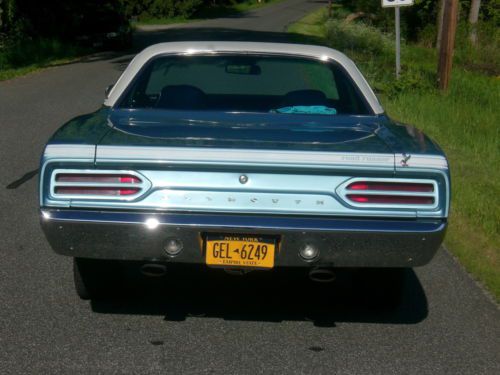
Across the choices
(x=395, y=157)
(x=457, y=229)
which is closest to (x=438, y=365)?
(x=395, y=157)

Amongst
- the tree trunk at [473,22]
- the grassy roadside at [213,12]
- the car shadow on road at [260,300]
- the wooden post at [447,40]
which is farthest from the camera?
the grassy roadside at [213,12]

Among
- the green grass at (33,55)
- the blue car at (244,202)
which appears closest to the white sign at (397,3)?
the green grass at (33,55)

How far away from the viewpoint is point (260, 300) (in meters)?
5.70

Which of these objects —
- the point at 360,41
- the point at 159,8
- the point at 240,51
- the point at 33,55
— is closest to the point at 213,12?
the point at 159,8

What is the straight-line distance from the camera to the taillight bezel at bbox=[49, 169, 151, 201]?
4578mm

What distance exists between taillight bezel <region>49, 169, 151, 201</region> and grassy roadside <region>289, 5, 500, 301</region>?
97.4 inches

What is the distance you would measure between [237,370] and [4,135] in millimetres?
8660

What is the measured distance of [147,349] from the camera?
4.76m

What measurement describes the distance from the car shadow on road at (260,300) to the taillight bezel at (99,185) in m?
0.98

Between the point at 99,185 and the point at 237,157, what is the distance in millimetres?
680

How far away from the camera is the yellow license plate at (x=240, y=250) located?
15.1 ft

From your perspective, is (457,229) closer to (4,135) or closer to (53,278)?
(53,278)

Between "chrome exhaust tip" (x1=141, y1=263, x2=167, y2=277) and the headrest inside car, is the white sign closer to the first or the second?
the headrest inside car

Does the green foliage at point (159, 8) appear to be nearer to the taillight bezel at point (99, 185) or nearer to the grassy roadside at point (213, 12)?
the grassy roadside at point (213, 12)
